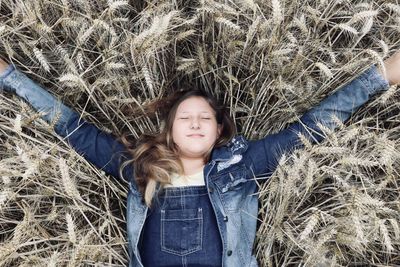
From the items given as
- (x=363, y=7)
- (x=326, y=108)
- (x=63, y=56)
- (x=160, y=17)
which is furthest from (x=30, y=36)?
(x=363, y=7)

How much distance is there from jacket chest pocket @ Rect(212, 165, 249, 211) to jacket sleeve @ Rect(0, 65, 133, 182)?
1.39 ft

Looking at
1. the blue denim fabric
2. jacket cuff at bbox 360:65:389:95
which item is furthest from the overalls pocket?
jacket cuff at bbox 360:65:389:95

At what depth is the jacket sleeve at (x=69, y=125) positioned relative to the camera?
2346mm

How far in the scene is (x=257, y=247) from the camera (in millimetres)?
2305

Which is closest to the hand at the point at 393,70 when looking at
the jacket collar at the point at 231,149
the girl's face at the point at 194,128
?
the jacket collar at the point at 231,149

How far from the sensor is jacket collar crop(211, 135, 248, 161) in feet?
7.68

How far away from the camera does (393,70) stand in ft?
7.55

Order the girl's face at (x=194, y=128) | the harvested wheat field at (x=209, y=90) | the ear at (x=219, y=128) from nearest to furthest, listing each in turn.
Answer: the harvested wheat field at (x=209, y=90) → the girl's face at (x=194, y=128) → the ear at (x=219, y=128)

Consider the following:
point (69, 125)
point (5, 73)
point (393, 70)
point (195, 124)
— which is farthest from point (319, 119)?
point (5, 73)

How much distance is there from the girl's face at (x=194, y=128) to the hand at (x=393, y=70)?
0.80 m

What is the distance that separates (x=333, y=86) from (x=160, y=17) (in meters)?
0.89

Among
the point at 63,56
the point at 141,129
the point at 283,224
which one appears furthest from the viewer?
the point at 141,129

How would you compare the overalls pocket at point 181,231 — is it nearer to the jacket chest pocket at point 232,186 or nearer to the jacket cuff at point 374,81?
the jacket chest pocket at point 232,186

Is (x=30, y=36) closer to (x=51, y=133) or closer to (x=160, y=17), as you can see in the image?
(x=51, y=133)
